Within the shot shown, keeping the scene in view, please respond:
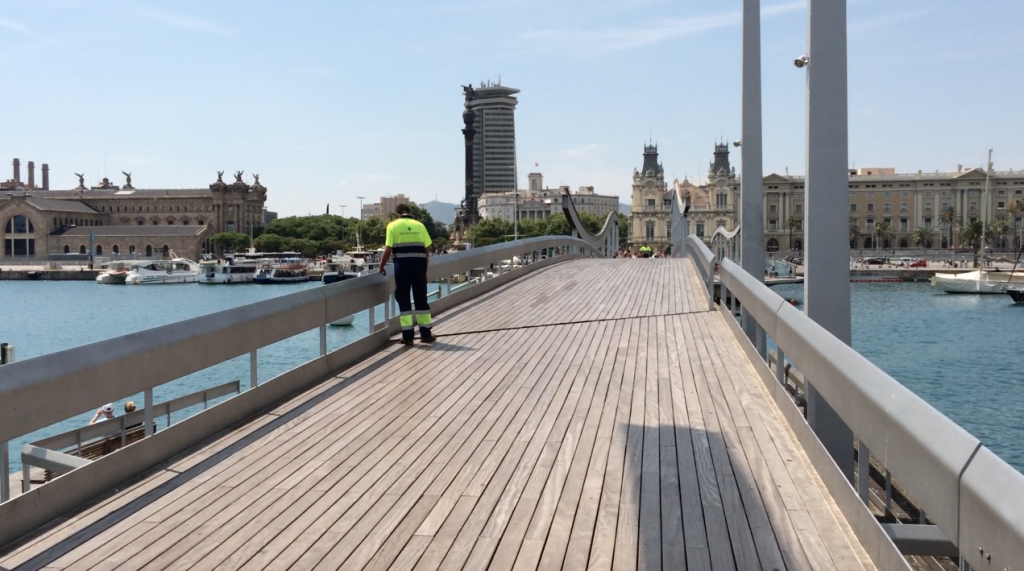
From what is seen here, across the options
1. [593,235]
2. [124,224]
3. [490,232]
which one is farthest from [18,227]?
[593,235]

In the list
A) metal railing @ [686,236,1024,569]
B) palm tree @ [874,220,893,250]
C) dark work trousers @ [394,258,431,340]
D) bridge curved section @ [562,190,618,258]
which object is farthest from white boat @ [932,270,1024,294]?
metal railing @ [686,236,1024,569]

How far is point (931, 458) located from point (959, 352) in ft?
153

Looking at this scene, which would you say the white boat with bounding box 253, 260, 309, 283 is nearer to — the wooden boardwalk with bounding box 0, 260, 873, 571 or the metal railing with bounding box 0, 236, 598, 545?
the metal railing with bounding box 0, 236, 598, 545

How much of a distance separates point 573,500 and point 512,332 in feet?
21.5

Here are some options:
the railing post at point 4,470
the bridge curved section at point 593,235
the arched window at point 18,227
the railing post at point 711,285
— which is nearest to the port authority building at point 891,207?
the bridge curved section at point 593,235

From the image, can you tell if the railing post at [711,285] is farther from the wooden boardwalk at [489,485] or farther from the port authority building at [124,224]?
the port authority building at [124,224]

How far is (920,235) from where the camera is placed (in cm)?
13475

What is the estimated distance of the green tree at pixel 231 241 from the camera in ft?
588

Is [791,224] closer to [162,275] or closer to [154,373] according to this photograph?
[162,275]

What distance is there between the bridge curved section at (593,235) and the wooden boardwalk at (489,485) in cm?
2709

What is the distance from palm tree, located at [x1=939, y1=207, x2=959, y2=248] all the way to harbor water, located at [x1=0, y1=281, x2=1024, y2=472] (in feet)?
135

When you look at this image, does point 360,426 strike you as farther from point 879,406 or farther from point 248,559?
point 879,406

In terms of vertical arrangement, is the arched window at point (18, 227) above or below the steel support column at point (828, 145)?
above

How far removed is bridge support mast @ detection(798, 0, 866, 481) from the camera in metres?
6.28
